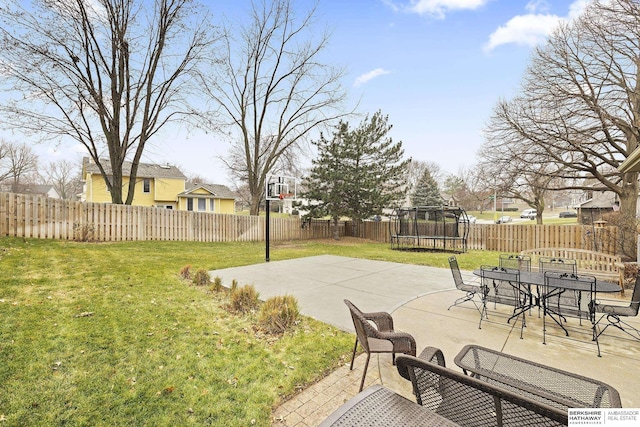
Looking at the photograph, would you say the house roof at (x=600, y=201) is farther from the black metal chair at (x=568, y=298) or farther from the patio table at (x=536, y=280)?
the black metal chair at (x=568, y=298)

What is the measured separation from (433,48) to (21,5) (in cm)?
1497

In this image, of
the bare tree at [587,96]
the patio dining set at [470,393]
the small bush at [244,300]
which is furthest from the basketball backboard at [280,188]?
the bare tree at [587,96]

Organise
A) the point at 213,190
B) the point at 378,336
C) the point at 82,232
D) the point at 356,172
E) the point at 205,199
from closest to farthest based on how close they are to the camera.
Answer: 1. the point at 378,336
2. the point at 82,232
3. the point at 356,172
4. the point at 205,199
5. the point at 213,190

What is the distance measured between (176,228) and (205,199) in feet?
56.0

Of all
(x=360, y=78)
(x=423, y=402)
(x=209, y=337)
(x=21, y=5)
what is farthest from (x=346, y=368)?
(x=360, y=78)

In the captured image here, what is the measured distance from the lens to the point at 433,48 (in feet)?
33.2

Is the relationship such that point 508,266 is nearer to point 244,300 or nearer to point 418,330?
point 418,330

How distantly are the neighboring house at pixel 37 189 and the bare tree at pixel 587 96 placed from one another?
51.6 m

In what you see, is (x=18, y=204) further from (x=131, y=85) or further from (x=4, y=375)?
(x=4, y=375)

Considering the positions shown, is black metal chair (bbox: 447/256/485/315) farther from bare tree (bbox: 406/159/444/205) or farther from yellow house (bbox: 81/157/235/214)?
bare tree (bbox: 406/159/444/205)

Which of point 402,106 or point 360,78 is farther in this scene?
point 360,78

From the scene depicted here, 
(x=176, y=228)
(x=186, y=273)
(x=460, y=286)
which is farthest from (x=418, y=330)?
(x=176, y=228)

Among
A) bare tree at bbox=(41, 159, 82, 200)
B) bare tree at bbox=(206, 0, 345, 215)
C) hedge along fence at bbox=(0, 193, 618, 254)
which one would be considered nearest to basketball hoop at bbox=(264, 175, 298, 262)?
hedge along fence at bbox=(0, 193, 618, 254)

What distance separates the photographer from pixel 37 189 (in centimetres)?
4638
